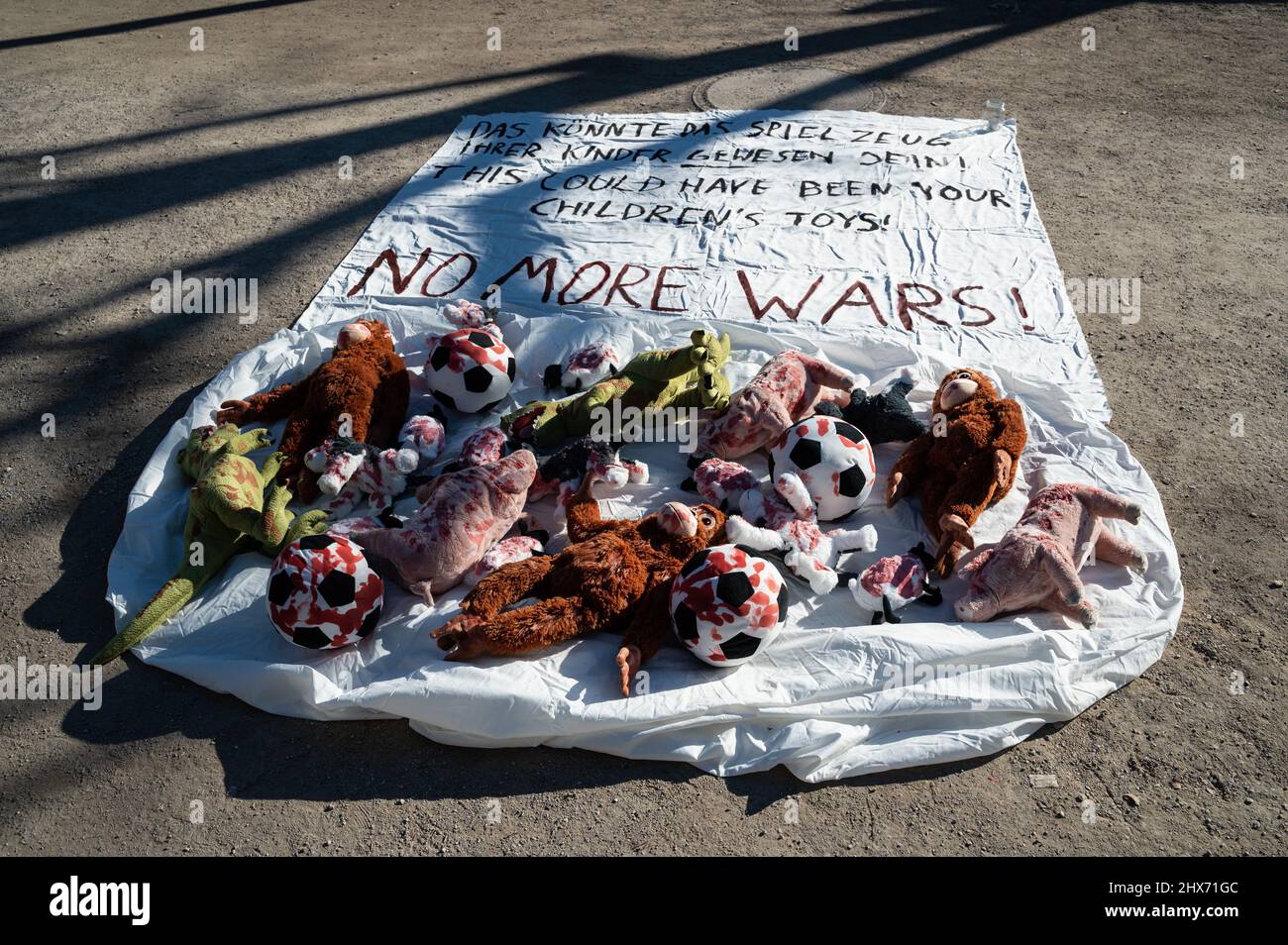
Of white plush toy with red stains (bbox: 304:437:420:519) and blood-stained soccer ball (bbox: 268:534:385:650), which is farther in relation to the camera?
white plush toy with red stains (bbox: 304:437:420:519)

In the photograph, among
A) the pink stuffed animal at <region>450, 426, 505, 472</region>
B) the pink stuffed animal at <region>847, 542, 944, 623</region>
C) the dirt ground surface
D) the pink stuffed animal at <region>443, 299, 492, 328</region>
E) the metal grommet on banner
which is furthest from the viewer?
the metal grommet on banner

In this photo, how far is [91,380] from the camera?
14.9ft

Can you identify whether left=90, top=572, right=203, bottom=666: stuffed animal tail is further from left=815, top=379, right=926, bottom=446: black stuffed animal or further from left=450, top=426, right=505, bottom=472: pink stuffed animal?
left=815, top=379, right=926, bottom=446: black stuffed animal

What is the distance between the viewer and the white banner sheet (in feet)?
9.65

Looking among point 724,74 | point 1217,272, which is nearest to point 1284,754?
point 1217,272

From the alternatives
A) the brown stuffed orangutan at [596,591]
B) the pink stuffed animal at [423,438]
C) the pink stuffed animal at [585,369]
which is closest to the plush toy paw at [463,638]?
the brown stuffed orangutan at [596,591]

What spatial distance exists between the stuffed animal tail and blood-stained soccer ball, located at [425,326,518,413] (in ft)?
4.03

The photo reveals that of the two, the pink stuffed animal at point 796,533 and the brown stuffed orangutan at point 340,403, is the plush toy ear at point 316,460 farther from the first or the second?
the pink stuffed animal at point 796,533

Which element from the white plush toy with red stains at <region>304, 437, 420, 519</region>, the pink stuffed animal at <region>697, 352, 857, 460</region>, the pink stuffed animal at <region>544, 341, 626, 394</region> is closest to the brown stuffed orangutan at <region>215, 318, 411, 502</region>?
the white plush toy with red stains at <region>304, 437, 420, 519</region>

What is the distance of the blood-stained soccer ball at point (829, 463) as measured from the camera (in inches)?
136

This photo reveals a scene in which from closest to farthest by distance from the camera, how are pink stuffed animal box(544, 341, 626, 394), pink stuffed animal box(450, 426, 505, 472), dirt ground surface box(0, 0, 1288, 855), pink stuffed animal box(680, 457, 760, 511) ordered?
dirt ground surface box(0, 0, 1288, 855), pink stuffed animal box(680, 457, 760, 511), pink stuffed animal box(450, 426, 505, 472), pink stuffed animal box(544, 341, 626, 394)

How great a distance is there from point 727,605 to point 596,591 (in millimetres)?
436

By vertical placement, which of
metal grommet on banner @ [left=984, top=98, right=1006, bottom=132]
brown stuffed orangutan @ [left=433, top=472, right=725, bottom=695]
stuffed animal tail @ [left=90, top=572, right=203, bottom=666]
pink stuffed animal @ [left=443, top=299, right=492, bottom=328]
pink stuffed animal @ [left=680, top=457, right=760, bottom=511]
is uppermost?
metal grommet on banner @ [left=984, top=98, right=1006, bottom=132]

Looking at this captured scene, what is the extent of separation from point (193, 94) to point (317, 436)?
456cm
